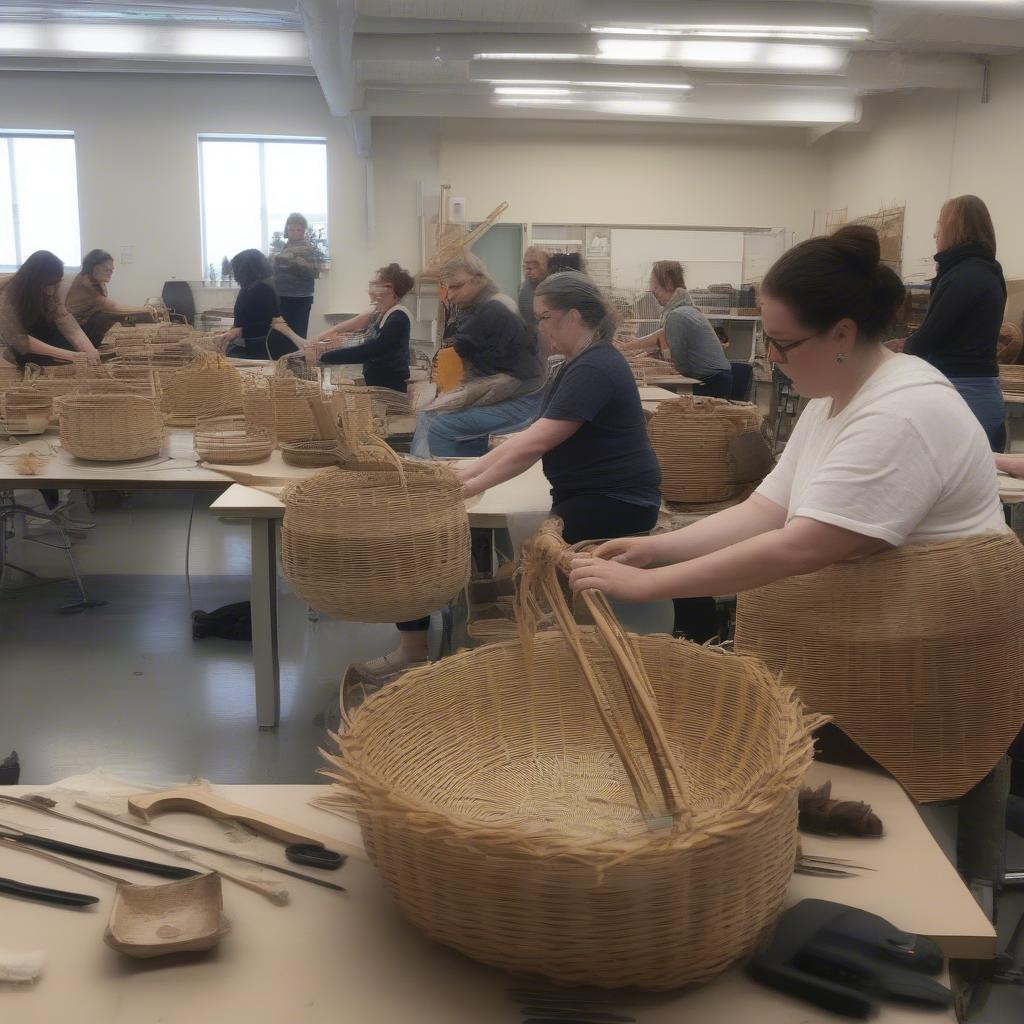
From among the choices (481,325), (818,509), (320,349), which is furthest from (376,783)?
(320,349)

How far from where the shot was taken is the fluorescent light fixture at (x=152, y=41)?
8.51 metres

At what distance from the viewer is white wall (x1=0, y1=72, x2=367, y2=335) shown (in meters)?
10.6

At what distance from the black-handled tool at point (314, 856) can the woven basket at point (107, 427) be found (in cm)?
272

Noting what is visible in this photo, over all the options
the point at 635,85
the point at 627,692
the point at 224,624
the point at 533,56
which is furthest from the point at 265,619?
the point at 635,85

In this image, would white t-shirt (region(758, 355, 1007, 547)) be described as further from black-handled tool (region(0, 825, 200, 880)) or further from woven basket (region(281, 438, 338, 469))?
woven basket (region(281, 438, 338, 469))

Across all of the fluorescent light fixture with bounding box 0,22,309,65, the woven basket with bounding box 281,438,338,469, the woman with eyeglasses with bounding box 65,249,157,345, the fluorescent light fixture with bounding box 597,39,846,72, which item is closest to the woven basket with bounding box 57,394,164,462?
the woven basket with bounding box 281,438,338,469

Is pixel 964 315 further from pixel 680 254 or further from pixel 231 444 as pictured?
pixel 680 254

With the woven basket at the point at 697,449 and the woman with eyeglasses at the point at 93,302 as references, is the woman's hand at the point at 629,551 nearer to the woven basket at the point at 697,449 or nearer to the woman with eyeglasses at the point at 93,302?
the woven basket at the point at 697,449

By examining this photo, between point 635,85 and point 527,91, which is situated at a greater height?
point 527,91

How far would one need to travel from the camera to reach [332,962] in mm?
991

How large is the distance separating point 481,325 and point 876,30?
4767mm

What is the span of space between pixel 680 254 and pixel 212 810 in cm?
1105

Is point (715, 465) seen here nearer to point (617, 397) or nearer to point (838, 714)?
point (617, 397)

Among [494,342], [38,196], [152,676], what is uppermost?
[38,196]
